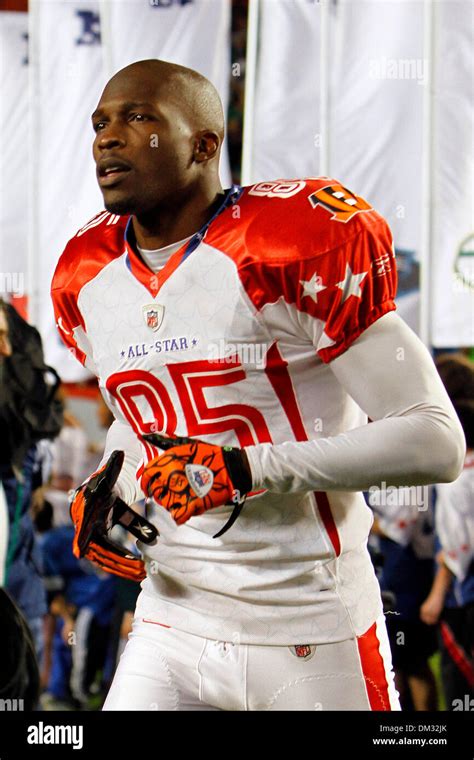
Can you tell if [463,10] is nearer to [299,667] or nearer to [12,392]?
[12,392]

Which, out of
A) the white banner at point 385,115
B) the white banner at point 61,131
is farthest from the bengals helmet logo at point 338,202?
the white banner at point 61,131

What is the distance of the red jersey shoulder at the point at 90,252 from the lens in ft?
5.52

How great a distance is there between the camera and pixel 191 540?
158 cm

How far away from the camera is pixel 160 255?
1634 millimetres

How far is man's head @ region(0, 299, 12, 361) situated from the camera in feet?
10.4

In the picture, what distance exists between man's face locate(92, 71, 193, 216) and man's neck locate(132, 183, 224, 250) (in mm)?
28

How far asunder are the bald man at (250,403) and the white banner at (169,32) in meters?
1.98

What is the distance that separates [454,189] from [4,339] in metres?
1.44

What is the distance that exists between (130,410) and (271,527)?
0.28 meters

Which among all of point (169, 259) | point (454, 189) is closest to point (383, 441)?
point (169, 259)

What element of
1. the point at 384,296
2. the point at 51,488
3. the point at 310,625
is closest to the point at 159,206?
the point at 384,296

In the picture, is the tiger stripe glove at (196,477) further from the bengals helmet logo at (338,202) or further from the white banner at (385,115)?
the white banner at (385,115)

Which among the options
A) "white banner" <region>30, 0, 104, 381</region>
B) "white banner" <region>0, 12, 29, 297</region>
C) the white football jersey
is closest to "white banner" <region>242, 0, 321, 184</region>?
"white banner" <region>30, 0, 104, 381</region>

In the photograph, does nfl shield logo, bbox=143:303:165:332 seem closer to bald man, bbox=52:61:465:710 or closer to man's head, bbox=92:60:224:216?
bald man, bbox=52:61:465:710
